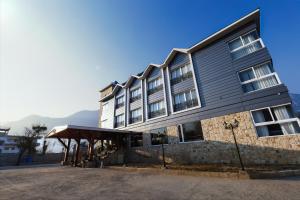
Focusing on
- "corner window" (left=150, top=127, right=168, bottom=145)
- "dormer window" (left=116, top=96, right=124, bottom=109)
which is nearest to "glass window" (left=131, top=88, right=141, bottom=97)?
"dormer window" (left=116, top=96, right=124, bottom=109)

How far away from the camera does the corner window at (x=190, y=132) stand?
14852mm

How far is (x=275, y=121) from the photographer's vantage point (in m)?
10.9

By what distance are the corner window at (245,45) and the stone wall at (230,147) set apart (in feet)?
18.0

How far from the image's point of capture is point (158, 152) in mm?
17609

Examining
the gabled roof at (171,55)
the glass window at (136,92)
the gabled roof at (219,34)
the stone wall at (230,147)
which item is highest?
the gabled roof at (171,55)

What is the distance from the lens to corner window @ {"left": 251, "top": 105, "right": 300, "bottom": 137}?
10344 millimetres

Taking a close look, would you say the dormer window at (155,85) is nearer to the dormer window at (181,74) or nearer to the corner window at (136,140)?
the dormer window at (181,74)

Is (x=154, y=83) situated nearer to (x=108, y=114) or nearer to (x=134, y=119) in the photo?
(x=134, y=119)

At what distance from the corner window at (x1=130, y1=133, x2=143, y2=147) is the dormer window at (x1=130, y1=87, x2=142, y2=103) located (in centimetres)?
542

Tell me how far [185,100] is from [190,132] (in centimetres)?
351

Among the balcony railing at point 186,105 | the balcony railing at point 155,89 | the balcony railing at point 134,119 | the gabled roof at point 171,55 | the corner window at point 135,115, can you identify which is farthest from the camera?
the corner window at point 135,115

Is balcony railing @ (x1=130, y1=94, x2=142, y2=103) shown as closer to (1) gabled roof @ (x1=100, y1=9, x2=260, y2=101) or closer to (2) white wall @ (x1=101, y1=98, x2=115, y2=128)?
(1) gabled roof @ (x1=100, y1=9, x2=260, y2=101)

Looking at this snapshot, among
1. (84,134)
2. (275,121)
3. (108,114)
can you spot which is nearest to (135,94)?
(108,114)

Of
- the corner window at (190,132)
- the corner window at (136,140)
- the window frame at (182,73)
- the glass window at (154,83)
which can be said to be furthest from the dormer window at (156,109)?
the corner window at (190,132)
